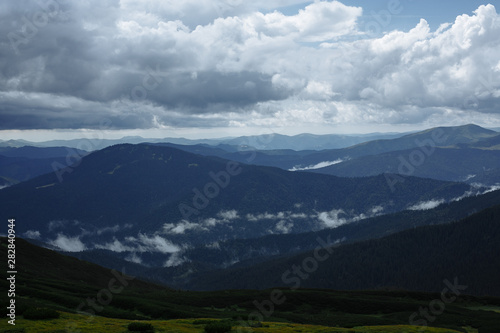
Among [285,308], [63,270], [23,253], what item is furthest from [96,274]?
[285,308]

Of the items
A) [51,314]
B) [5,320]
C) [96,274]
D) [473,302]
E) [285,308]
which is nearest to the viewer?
[5,320]

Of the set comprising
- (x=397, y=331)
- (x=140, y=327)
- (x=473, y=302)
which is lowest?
(x=473, y=302)

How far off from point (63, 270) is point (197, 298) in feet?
232

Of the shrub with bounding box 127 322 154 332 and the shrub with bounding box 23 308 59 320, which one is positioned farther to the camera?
the shrub with bounding box 23 308 59 320

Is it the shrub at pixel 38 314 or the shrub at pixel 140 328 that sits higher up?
the shrub at pixel 38 314

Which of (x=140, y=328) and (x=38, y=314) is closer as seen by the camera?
(x=140, y=328)

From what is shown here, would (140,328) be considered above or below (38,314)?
below

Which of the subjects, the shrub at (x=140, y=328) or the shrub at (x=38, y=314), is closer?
the shrub at (x=140, y=328)

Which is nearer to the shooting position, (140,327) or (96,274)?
(140,327)

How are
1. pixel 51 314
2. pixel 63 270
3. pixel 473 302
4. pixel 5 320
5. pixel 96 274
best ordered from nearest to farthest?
pixel 5 320
pixel 51 314
pixel 473 302
pixel 63 270
pixel 96 274

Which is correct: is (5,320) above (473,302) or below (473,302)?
above

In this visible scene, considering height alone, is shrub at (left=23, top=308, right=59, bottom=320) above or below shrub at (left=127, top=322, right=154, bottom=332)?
above

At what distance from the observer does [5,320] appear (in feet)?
98.0

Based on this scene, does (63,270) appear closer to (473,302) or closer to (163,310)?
(163,310)
